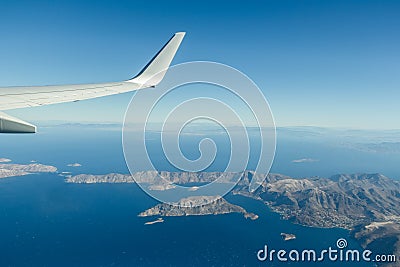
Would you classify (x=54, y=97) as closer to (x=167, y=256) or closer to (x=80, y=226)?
(x=167, y=256)

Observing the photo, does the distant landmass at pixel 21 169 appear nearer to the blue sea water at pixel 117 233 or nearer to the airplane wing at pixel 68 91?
the blue sea water at pixel 117 233

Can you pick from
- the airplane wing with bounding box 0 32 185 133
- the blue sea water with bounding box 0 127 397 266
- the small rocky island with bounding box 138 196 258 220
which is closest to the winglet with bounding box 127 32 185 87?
the airplane wing with bounding box 0 32 185 133

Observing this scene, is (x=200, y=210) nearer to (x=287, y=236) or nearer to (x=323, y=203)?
(x=287, y=236)

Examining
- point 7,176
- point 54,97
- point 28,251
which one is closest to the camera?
point 54,97

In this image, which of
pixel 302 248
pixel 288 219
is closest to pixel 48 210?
pixel 302 248

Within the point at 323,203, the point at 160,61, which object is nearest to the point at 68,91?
the point at 160,61

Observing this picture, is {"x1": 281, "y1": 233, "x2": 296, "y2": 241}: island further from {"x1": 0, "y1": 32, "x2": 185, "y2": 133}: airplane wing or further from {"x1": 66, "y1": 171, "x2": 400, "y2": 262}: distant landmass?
{"x1": 0, "y1": 32, "x2": 185, "y2": 133}: airplane wing

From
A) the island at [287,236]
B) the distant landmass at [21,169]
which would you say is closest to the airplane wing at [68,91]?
the island at [287,236]
